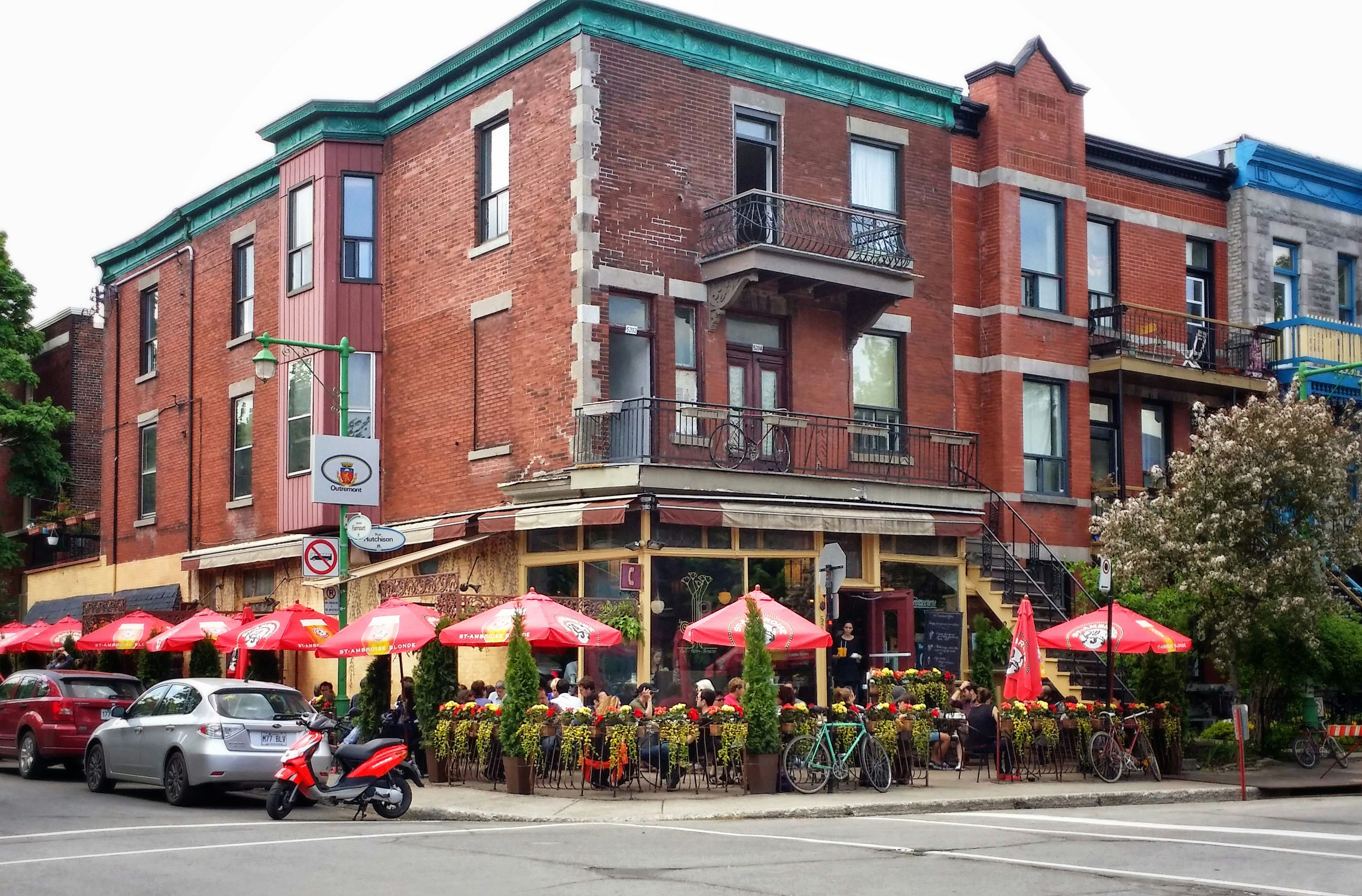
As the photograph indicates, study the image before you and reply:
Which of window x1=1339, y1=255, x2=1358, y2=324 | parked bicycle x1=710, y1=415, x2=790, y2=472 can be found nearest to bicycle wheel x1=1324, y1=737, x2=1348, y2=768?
parked bicycle x1=710, y1=415, x2=790, y2=472

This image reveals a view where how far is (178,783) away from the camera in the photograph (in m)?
18.4

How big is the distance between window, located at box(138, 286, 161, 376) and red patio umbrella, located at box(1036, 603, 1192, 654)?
73.4 feet

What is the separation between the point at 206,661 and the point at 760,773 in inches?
491

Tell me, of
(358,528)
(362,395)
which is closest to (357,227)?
(362,395)

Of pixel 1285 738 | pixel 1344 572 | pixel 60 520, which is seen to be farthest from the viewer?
pixel 60 520

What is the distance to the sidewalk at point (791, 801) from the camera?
17.0 metres

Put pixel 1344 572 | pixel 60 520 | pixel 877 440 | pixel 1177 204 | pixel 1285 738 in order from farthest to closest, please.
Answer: pixel 60 520 < pixel 1177 204 < pixel 1344 572 < pixel 877 440 < pixel 1285 738

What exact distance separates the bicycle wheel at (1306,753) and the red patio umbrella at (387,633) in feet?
43.0

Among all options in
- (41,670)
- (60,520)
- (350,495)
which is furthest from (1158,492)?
(60,520)

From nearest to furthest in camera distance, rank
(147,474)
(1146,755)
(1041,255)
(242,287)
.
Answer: (1146,755) → (1041,255) → (242,287) → (147,474)

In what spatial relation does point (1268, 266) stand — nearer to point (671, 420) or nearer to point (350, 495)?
point (671, 420)

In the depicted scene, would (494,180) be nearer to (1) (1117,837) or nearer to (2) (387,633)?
(2) (387,633)

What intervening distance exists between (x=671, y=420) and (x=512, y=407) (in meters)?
2.74

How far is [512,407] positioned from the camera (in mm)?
24812
